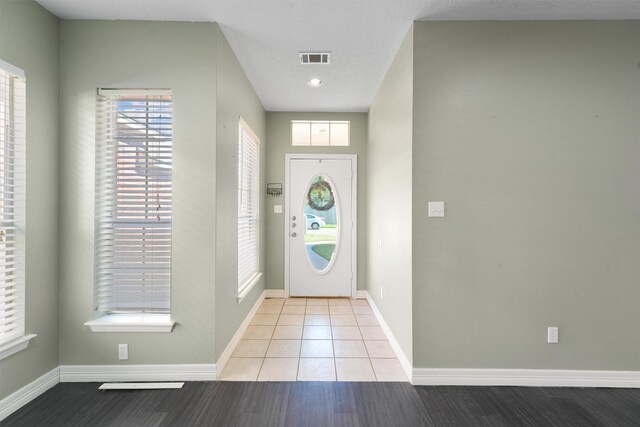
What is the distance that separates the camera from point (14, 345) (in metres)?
1.85

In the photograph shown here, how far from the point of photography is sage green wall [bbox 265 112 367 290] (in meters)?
4.29

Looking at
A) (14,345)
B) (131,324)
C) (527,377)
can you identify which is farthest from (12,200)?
(527,377)

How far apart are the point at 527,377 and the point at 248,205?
301cm

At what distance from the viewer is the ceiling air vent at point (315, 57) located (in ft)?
8.69

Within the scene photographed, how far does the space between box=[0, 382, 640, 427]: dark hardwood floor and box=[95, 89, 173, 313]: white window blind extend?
620 mm

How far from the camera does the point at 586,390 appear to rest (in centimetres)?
214

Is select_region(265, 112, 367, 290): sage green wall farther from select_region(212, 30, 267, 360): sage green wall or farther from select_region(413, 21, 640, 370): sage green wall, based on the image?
select_region(413, 21, 640, 370): sage green wall

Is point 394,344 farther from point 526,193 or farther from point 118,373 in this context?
point 118,373

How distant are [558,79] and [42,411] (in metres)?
4.20

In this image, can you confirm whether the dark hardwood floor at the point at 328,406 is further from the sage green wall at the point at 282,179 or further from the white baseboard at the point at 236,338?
the sage green wall at the point at 282,179

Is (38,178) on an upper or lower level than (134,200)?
upper

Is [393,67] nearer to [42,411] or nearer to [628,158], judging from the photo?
[628,158]

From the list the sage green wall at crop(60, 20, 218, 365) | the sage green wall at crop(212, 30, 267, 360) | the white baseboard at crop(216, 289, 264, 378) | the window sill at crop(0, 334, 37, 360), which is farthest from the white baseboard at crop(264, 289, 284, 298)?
the window sill at crop(0, 334, 37, 360)

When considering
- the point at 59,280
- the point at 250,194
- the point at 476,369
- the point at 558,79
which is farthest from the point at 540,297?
the point at 59,280
